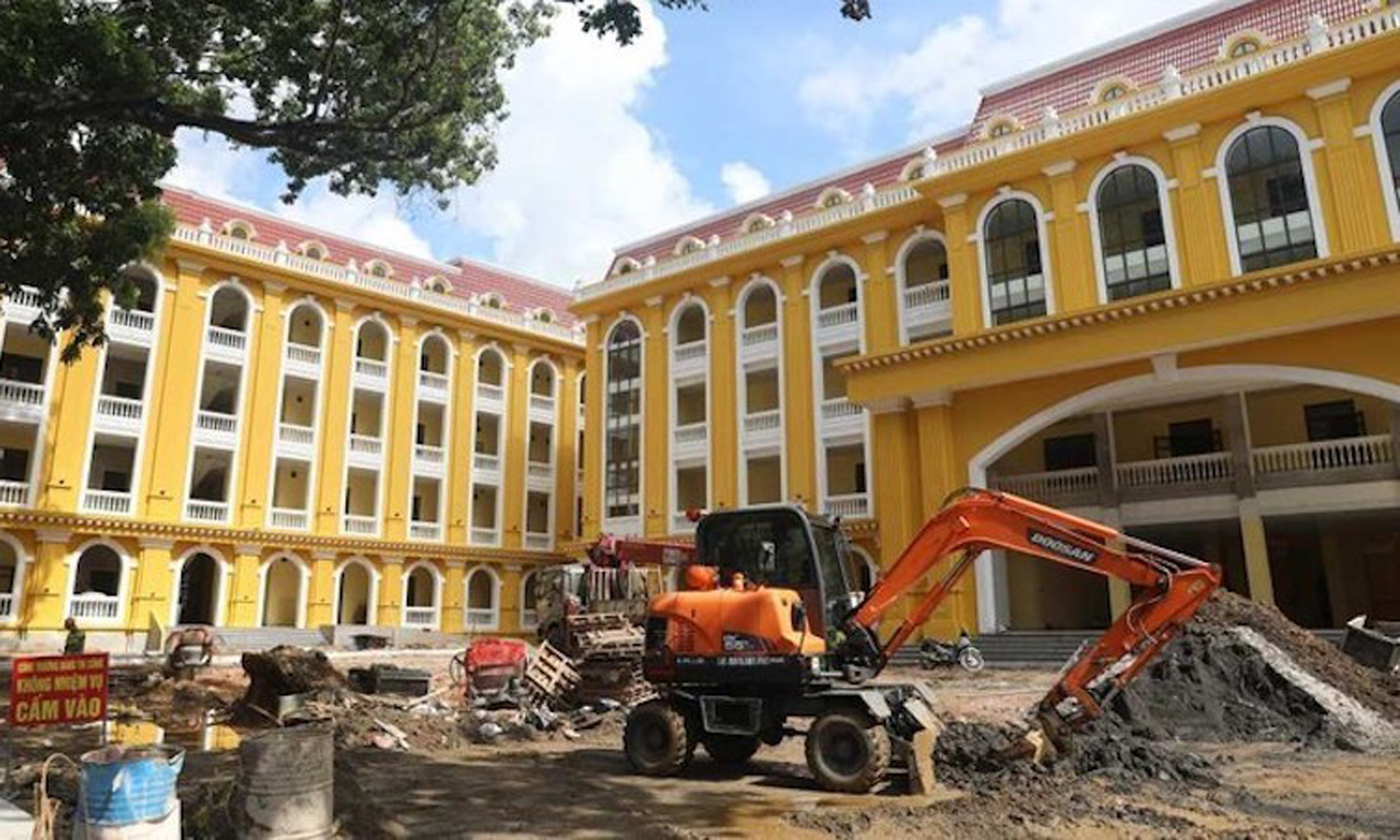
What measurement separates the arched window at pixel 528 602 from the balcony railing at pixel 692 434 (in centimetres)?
925

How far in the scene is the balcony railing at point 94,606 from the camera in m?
25.4

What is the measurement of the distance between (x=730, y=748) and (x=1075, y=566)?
166 inches

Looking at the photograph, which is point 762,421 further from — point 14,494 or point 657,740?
point 14,494

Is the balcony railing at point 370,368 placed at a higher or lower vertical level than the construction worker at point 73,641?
higher

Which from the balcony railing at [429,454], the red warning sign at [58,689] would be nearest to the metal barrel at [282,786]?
the red warning sign at [58,689]

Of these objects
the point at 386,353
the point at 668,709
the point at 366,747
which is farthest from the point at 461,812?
the point at 386,353

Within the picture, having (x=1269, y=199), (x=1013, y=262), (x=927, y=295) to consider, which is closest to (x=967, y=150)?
(x=1013, y=262)

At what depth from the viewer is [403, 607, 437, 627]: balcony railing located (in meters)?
32.3

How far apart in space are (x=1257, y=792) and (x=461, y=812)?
722 centimetres

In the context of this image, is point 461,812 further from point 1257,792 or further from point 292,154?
point 292,154

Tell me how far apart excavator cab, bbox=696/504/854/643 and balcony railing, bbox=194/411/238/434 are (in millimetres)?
24474

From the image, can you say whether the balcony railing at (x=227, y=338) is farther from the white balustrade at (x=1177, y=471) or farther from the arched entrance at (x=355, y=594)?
the white balustrade at (x=1177, y=471)

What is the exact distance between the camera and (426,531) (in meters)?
33.4

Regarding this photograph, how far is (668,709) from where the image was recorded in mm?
9484
